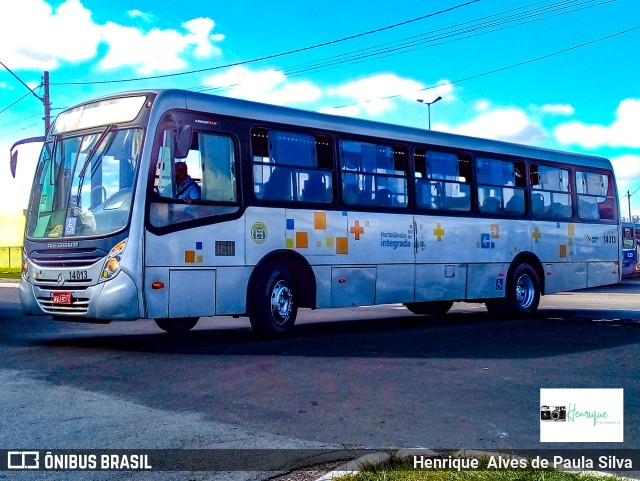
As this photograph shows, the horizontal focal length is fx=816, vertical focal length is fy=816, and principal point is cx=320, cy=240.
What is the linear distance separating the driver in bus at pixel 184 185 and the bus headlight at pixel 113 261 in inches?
40.6

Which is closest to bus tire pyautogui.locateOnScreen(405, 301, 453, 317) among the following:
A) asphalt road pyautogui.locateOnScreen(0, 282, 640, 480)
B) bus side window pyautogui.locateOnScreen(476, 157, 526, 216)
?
bus side window pyautogui.locateOnScreen(476, 157, 526, 216)

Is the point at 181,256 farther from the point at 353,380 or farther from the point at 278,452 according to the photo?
the point at 278,452

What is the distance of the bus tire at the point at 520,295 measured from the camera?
53.4ft

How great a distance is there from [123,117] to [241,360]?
3593 millimetres

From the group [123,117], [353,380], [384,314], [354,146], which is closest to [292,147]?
[354,146]

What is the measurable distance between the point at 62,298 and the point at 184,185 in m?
2.12

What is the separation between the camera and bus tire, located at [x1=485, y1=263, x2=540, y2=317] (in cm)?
1626

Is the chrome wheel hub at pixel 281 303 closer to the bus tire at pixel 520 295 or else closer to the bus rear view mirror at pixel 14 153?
the bus rear view mirror at pixel 14 153

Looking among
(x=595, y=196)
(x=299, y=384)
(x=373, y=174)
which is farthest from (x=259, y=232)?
(x=595, y=196)

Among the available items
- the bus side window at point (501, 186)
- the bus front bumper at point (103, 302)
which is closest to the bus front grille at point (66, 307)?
the bus front bumper at point (103, 302)

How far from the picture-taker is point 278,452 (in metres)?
5.54

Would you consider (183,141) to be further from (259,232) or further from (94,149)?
(259,232)

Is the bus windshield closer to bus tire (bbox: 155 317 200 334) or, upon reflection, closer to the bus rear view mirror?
the bus rear view mirror

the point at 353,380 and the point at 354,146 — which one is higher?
the point at 354,146
